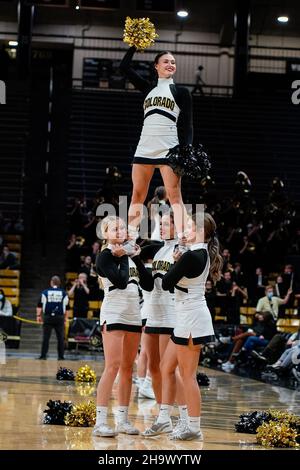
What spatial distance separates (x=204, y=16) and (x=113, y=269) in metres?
16.8

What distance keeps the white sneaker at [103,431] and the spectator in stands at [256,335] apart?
24.2ft

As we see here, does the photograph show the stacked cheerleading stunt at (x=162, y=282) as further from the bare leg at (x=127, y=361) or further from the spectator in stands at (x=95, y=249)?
the spectator in stands at (x=95, y=249)

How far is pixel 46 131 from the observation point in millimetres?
19531

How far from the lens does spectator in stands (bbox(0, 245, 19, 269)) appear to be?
50.6 feet

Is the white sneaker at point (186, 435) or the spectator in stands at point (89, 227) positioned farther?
the spectator in stands at point (89, 227)

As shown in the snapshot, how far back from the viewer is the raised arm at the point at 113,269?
5477 millimetres

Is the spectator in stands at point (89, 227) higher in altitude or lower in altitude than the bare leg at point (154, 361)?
higher

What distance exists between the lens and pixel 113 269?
5.49 m

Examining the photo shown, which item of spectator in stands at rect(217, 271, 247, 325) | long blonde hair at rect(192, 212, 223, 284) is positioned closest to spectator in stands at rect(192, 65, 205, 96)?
spectator in stands at rect(217, 271, 247, 325)

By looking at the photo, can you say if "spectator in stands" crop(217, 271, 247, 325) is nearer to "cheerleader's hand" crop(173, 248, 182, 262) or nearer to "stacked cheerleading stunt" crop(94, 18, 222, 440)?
"stacked cheerleading stunt" crop(94, 18, 222, 440)

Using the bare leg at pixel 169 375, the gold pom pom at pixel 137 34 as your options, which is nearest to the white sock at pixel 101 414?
the bare leg at pixel 169 375

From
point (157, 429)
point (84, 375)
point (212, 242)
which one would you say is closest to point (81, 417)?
point (157, 429)

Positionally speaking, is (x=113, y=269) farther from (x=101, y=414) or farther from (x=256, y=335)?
(x=256, y=335)

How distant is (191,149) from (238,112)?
45.9 ft
